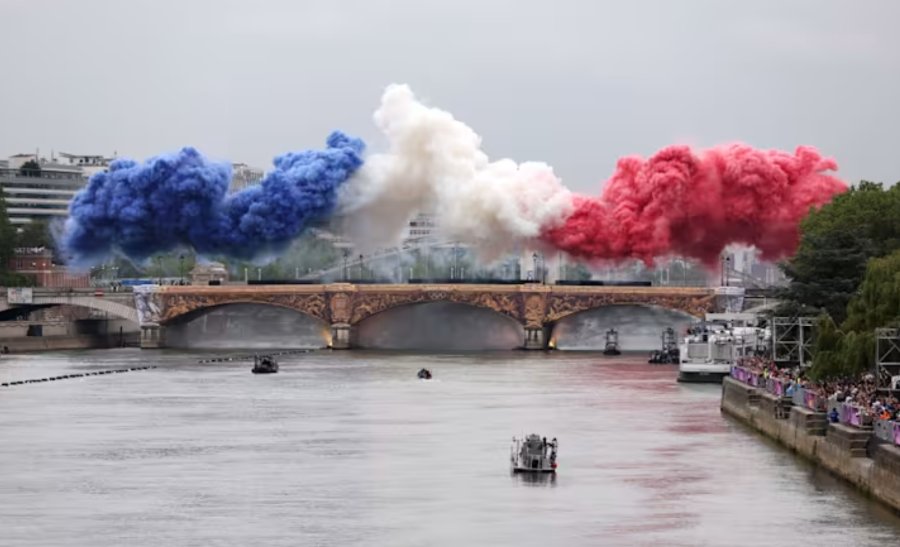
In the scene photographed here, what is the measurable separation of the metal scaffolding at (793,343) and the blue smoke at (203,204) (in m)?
73.3

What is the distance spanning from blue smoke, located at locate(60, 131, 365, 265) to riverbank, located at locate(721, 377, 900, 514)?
83.1m

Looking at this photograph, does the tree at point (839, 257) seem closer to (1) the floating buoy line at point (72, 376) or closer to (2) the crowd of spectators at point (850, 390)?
(2) the crowd of spectators at point (850, 390)

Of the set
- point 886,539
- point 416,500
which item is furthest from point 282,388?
point 886,539

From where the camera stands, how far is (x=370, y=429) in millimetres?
102250

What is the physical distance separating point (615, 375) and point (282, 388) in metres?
27.3

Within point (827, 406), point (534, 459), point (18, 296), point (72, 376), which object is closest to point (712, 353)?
point (72, 376)

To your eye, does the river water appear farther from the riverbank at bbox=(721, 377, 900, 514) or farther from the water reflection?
the riverbank at bbox=(721, 377, 900, 514)

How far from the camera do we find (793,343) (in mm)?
110812

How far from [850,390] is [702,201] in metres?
93.5

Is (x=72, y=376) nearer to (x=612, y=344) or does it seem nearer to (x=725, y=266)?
(x=612, y=344)

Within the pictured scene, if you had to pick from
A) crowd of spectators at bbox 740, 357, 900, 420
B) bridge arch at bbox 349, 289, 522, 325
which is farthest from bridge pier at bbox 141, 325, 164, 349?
crowd of spectators at bbox 740, 357, 900, 420

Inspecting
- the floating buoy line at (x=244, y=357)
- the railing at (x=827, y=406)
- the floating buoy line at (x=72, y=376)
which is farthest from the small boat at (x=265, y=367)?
the railing at (x=827, y=406)

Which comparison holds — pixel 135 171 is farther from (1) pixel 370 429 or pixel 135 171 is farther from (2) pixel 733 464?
(2) pixel 733 464

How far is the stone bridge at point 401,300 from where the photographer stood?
184 meters
